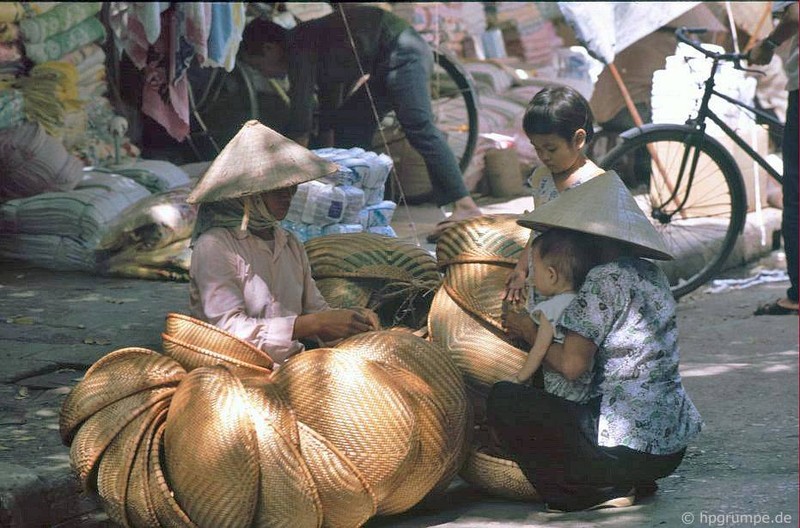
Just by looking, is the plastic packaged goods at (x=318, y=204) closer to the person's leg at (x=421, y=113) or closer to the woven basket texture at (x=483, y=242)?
the person's leg at (x=421, y=113)

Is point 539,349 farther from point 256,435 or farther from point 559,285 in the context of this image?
point 256,435

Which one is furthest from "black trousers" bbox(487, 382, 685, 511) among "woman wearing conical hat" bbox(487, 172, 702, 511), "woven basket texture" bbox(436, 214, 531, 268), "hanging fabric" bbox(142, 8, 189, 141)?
"hanging fabric" bbox(142, 8, 189, 141)

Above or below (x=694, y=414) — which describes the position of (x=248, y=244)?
above

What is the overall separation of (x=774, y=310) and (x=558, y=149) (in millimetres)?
3101

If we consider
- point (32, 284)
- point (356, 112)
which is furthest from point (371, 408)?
point (356, 112)

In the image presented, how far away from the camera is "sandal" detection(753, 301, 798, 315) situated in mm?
7227

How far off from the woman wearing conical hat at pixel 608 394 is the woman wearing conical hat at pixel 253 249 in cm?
62

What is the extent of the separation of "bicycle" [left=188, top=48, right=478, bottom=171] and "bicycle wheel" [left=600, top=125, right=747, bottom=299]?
1.36 m

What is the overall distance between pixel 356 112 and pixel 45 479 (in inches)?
158

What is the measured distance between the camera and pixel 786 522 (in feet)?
12.6

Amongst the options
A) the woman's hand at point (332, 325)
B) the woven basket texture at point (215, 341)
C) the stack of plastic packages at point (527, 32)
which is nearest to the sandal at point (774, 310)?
the woman's hand at point (332, 325)

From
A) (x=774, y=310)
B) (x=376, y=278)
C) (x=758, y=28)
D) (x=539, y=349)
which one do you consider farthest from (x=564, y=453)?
(x=758, y=28)

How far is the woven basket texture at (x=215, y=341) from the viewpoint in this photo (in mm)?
3932

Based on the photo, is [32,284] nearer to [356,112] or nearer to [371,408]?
[356,112]
